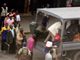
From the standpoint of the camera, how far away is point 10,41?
12133mm

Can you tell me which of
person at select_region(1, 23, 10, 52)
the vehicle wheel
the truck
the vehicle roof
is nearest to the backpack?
the truck

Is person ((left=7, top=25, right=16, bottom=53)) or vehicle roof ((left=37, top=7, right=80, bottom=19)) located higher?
vehicle roof ((left=37, top=7, right=80, bottom=19))

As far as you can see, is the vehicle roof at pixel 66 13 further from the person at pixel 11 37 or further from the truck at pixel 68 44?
the person at pixel 11 37

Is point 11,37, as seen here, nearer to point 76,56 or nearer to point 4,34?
point 4,34

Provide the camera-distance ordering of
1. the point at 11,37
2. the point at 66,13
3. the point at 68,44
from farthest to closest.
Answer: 1. the point at 11,37
2. the point at 66,13
3. the point at 68,44

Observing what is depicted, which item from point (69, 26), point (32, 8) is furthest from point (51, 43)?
point (32, 8)

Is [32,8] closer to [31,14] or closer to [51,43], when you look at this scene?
[31,14]

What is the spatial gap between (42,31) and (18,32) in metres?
1.20

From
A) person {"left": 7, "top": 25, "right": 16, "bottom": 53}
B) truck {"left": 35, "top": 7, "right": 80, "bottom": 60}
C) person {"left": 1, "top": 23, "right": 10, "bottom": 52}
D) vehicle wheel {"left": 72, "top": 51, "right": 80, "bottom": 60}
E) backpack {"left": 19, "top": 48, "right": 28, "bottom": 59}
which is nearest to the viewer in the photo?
backpack {"left": 19, "top": 48, "right": 28, "bottom": 59}

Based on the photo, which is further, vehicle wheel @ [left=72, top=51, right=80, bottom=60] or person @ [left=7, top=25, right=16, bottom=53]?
person @ [left=7, top=25, right=16, bottom=53]

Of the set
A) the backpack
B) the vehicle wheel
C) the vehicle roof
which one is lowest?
the vehicle wheel

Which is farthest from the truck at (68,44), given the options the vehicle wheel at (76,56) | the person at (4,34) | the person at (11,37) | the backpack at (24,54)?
the person at (4,34)

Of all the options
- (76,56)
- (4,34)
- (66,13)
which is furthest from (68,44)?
(4,34)

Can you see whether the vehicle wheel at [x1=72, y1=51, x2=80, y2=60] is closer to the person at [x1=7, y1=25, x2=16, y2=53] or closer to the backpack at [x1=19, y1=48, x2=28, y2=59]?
the backpack at [x1=19, y1=48, x2=28, y2=59]
